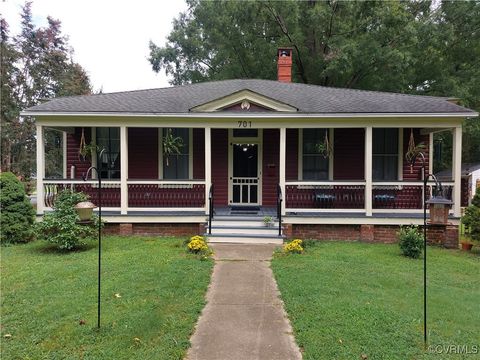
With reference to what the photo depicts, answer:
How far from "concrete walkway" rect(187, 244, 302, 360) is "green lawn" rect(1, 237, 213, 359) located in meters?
0.19

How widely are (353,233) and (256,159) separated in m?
3.89

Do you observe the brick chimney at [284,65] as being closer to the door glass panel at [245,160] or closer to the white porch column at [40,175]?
the door glass panel at [245,160]

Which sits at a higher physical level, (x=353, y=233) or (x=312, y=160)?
(x=312, y=160)

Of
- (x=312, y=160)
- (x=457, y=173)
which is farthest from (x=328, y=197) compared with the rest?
(x=457, y=173)

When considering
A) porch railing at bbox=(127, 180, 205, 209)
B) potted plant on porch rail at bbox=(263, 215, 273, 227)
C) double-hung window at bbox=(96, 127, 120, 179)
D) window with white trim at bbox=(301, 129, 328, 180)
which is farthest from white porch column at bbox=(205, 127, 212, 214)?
double-hung window at bbox=(96, 127, 120, 179)

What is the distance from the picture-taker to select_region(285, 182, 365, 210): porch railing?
32.9 ft

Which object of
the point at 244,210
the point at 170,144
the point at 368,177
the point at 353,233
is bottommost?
the point at 353,233

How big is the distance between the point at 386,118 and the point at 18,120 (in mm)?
28734

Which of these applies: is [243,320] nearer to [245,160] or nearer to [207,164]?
[207,164]

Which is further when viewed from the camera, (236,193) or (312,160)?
(236,193)

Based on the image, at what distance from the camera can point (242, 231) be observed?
8969mm

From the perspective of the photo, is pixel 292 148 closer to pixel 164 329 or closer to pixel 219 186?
pixel 219 186

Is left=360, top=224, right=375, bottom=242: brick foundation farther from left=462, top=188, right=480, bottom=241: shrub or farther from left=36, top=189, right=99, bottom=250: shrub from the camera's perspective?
left=36, top=189, right=99, bottom=250: shrub

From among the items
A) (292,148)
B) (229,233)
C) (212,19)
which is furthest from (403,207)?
(212,19)
